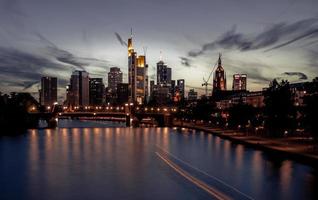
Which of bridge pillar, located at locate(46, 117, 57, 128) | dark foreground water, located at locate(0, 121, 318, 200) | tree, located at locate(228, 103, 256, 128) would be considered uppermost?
tree, located at locate(228, 103, 256, 128)

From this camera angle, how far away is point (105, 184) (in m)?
38.9

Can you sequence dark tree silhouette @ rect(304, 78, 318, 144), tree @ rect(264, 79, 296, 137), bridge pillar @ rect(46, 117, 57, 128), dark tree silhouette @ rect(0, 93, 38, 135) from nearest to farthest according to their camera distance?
dark tree silhouette @ rect(304, 78, 318, 144)
tree @ rect(264, 79, 296, 137)
dark tree silhouette @ rect(0, 93, 38, 135)
bridge pillar @ rect(46, 117, 57, 128)

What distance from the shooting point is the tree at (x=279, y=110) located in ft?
266

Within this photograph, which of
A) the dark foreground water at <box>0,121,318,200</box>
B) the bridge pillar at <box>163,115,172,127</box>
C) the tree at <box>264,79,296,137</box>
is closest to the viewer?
the dark foreground water at <box>0,121,318,200</box>

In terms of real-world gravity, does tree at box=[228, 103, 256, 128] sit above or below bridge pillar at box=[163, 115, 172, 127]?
above

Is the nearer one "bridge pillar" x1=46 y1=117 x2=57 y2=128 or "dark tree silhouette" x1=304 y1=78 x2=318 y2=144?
"dark tree silhouette" x1=304 y1=78 x2=318 y2=144

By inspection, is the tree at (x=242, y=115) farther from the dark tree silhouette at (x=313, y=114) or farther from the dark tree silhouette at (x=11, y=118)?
the dark tree silhouette at (x=11, y=118)

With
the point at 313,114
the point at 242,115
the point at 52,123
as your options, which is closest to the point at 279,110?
the point at 313,114

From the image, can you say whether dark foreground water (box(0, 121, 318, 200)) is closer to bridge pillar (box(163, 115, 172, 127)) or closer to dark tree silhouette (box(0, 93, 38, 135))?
dark tree silhouette (box(0, 93, 38, 135))

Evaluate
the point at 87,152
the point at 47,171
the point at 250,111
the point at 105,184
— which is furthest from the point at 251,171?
the point at 250,111

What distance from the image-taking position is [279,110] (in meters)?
81.9

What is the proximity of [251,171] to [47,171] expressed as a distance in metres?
21.7

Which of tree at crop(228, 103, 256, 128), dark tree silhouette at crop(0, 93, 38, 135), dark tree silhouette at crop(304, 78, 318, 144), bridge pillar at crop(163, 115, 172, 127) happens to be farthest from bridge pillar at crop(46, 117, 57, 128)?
dark tree silhouette at crop(304, 78, 318, 144)

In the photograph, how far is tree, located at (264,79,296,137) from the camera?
81062 mm
